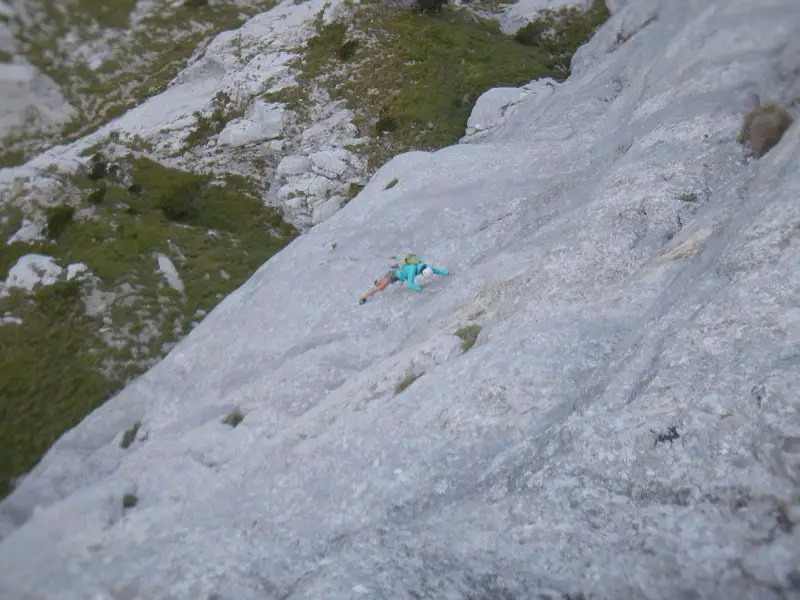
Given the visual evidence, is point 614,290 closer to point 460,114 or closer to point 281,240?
point 281,240

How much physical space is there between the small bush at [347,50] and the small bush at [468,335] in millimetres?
39671

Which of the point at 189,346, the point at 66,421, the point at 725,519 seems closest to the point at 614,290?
the point at 725,519

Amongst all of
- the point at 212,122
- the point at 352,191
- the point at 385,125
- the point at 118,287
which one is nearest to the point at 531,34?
the point at 385,125

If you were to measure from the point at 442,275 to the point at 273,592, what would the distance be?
13.3 meters

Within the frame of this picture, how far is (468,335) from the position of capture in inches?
584

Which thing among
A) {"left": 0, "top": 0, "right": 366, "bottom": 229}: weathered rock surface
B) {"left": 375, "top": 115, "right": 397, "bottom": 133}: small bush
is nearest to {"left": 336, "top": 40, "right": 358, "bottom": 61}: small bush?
{"left": 0, "top": 0, "right": 366, "bottom": 229}: weathered rock surface

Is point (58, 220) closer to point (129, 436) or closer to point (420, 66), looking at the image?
point (129, 436)

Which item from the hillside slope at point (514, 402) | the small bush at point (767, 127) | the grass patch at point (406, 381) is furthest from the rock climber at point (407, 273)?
the small bush at point (767, 127)

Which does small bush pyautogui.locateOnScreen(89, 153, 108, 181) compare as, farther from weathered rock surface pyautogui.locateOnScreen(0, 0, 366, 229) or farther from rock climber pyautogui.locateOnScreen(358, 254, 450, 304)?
rock climber pyautogui.locateOnScreen(358, 254, 450, 304)

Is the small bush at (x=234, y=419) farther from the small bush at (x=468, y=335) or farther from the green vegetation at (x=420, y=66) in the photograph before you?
the green vegetation at (x=420, y=66)

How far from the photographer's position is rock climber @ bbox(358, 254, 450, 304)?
19.9 metres

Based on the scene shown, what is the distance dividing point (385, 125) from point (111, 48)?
123 ft

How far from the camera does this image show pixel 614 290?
524 inches

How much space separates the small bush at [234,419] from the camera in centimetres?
1806
